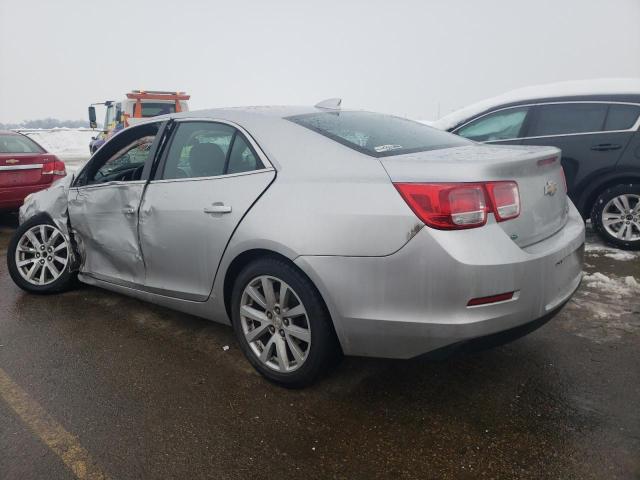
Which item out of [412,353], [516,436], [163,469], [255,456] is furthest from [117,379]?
[516,436]

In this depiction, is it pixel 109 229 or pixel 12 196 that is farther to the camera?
pixel 12 196

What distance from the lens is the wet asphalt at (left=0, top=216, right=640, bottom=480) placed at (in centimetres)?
208

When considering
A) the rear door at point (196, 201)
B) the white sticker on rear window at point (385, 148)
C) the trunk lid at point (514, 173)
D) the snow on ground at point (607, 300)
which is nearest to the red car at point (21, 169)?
the rear door at point (196, 201)

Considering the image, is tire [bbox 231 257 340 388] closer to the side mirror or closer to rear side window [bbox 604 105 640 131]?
rear side window [bbox 604 105 640 131]

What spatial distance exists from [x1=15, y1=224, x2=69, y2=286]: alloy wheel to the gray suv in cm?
485

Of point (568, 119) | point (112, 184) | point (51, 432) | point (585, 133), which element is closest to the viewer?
point (51, 432)

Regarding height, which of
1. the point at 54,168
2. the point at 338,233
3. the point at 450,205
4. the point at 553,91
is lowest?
the point at 54,168

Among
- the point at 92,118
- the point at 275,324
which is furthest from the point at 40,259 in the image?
the point at 92,118

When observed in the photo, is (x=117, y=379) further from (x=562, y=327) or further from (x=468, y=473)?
(x=562, y=327)

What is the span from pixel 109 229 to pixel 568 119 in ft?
15.6

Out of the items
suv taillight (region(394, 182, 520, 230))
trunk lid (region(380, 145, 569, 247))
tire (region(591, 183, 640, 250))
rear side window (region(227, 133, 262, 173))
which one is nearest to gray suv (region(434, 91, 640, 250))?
tire (region(591, 183, 640, 250))

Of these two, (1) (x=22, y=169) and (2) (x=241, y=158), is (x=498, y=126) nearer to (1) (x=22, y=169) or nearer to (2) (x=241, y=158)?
(2) (x=241, y=158)

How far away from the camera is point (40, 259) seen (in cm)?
421

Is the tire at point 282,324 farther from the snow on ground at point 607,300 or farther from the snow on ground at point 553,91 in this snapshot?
the snow on ground at point 553,91
